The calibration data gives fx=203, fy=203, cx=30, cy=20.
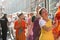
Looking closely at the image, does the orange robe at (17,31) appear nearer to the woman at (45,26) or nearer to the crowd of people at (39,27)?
the crowd of people at (39,27)

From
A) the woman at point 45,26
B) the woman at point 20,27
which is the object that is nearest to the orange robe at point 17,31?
the woman at point 20,27

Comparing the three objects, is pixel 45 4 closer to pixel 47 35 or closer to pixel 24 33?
pixel 24 33

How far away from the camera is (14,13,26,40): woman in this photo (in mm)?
6142

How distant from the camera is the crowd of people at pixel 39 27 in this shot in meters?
4.41

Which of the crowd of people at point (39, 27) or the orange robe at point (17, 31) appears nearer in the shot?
the crowd of people at point (39, 27)

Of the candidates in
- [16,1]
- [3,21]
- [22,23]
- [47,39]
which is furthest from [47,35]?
[16,1]

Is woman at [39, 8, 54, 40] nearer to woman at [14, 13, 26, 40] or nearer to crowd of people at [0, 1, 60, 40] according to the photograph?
crowd of people at [0, 1, 60, 40]

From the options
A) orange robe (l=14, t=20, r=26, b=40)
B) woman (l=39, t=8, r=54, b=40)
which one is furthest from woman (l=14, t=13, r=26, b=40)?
woman (l=39, t=8, r=54, b=40)

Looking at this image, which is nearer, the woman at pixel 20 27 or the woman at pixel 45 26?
the woman at pixel 45 26

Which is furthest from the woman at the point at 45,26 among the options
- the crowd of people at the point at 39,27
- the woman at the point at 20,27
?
the woman at the point at 20,27

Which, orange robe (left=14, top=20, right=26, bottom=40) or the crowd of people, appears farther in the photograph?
orange robe (left=14, top=20, right=26, bottom=40)

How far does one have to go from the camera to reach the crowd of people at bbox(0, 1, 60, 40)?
14.5 ft

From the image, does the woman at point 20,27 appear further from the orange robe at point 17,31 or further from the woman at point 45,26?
the woman at point 45,26

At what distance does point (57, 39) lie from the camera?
5.05 m
